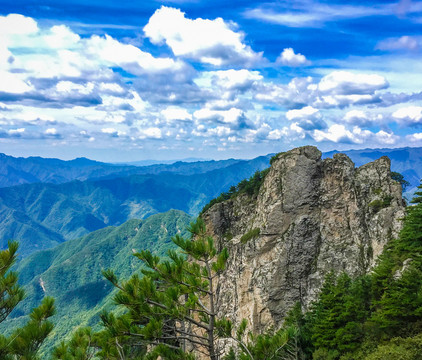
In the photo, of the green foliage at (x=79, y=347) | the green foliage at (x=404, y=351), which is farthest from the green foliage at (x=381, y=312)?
the green foliage at (x=79, y=347)

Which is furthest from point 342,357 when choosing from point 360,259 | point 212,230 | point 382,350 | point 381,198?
point 212,230

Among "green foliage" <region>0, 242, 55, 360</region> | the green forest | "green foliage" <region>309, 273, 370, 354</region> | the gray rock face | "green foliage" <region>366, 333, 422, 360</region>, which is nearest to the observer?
"green foliage" <region>0, 242, 55, 360</region>

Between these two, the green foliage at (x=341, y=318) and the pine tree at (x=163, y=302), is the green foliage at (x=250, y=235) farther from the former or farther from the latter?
the pine tree at (x=163, y=302)

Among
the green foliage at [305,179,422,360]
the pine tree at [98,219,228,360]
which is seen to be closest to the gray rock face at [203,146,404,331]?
the green foliage at [305,179,422,360]

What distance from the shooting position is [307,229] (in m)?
51.7

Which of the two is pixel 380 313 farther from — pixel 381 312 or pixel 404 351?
pixel 404 351

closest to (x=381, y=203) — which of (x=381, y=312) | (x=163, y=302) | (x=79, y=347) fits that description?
(x=381, y=312)

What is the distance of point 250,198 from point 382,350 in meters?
48.3

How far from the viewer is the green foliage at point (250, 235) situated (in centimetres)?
5628

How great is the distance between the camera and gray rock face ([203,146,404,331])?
47.0 meters

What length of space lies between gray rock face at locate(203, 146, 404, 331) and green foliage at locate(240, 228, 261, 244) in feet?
1.98

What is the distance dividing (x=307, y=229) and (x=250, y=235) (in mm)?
10611

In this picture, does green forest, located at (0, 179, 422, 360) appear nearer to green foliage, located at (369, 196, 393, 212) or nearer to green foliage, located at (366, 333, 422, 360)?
green foliage, located at (366, 333, 422, 360)

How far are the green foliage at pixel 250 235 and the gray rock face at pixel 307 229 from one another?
1.98 feet
